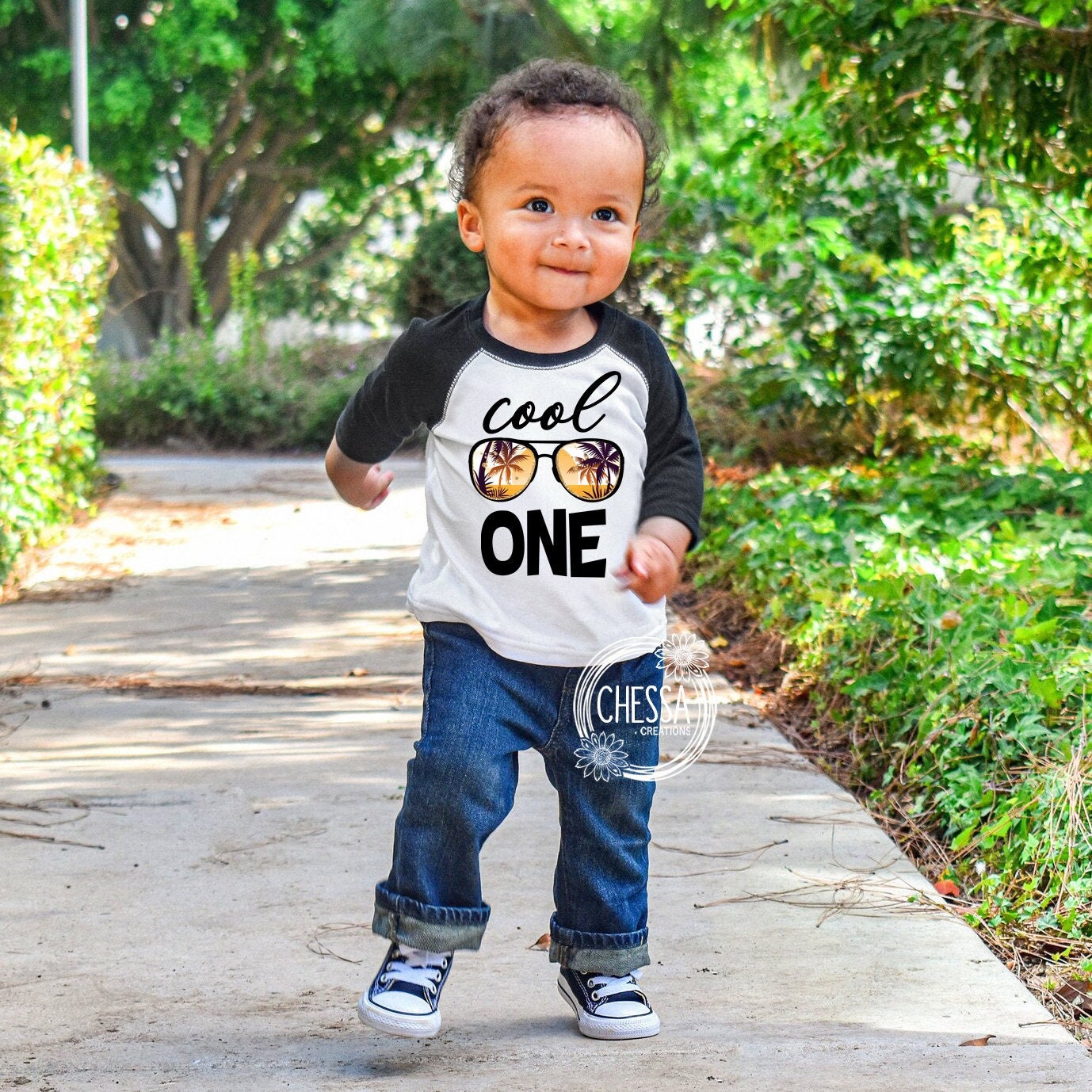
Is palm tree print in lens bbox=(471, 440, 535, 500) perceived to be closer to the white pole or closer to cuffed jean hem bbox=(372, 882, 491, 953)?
cuffed jean hem bbox=(372, 882, 491, 953)

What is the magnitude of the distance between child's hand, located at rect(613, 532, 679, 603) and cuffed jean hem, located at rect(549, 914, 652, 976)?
22.0 inches

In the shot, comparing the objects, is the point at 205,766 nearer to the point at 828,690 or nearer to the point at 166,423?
the point at 828,690

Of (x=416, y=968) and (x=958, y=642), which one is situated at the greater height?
(x=958, y=642)

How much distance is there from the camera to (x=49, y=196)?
6.62 m

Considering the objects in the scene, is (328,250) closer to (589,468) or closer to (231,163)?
(231,163)

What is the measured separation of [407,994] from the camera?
7.32 feet

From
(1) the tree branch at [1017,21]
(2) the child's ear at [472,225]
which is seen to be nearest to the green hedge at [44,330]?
(1) the tree branch at [1017,21]

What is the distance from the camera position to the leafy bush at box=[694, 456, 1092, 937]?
2988 mm

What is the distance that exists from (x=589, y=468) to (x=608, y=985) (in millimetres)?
826

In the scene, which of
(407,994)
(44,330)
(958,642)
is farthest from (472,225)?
(44,330)

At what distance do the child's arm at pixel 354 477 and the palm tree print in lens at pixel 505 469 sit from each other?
23cm

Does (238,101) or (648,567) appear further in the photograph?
(238,101)

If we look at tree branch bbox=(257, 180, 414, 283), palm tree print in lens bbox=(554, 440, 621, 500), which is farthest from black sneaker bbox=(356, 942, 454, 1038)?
tree branch bbox=(257, 180, 414, 283)

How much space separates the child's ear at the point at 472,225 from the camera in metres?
2.29
